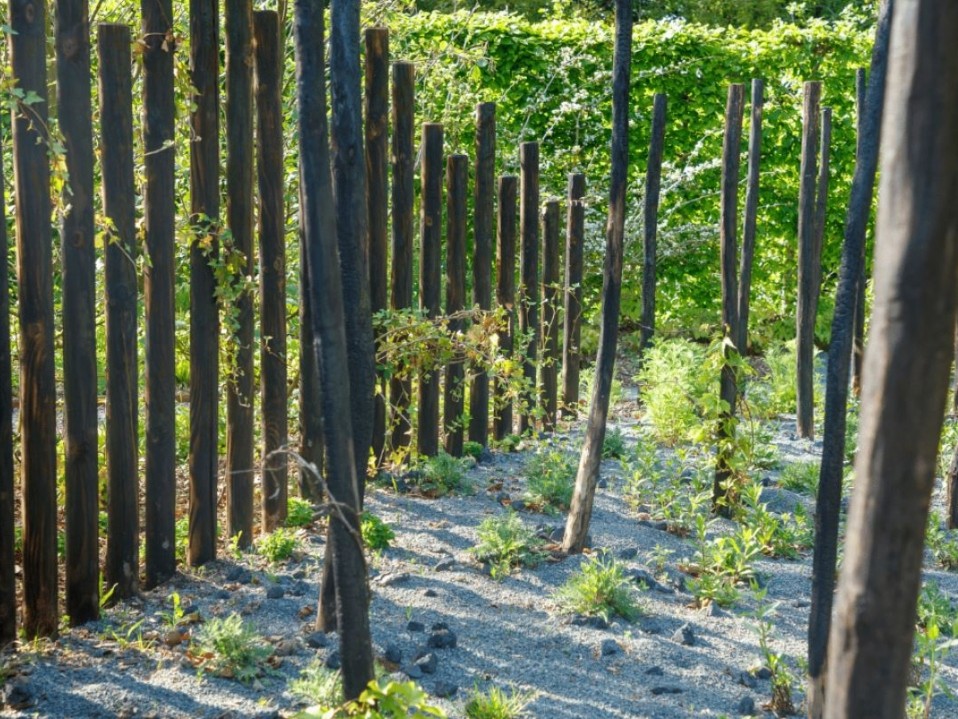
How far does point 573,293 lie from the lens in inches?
311

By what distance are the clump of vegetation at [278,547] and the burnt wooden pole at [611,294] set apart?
3.65 ft

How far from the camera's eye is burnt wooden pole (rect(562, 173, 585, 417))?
7.89 meters

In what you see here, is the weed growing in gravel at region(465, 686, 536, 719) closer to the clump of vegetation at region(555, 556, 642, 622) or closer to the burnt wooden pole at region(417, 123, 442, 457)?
the clump of vegetation at region(555, 556, 642, 622)

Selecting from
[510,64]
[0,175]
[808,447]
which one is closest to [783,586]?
[808,447]

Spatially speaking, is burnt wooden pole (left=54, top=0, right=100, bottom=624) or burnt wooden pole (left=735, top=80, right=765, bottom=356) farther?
burnt wooden pole (left=735, top=80, right=765, bottom=356)

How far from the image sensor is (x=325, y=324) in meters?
3.08

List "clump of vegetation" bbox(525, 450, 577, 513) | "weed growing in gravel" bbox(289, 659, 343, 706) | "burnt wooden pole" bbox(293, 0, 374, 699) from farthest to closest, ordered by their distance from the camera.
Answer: "clump of vegetation" bbox(525, 450, 577, 513), "weed growing in gravel" bbox(289, 659, 343, 706), "burnt wooden pole" bbox(293, 0, 374, 699)

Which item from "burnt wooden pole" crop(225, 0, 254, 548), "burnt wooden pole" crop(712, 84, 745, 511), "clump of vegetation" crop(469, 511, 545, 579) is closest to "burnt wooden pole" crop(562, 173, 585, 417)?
"burnt wooden pole" crop(712, 84, 745, 511)

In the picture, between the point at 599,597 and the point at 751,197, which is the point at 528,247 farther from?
the point at 599,597

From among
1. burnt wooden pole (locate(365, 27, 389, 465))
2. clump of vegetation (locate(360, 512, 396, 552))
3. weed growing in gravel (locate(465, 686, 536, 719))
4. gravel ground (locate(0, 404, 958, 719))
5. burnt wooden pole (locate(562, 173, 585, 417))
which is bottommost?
gravel ground (locate(0, 404, 958, 719))

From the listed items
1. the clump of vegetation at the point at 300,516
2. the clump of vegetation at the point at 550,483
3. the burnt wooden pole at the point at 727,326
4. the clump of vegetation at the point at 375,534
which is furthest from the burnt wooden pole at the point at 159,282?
the burnt wooden pole at the point at 727,326

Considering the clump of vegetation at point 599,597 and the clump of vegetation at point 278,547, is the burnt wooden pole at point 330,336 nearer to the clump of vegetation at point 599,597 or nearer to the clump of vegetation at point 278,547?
the clump of vegetation at point 599,597

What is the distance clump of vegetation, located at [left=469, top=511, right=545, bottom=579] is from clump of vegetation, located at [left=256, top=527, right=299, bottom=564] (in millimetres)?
703

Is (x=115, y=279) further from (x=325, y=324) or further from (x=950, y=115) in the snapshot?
(x=950, y=115)
